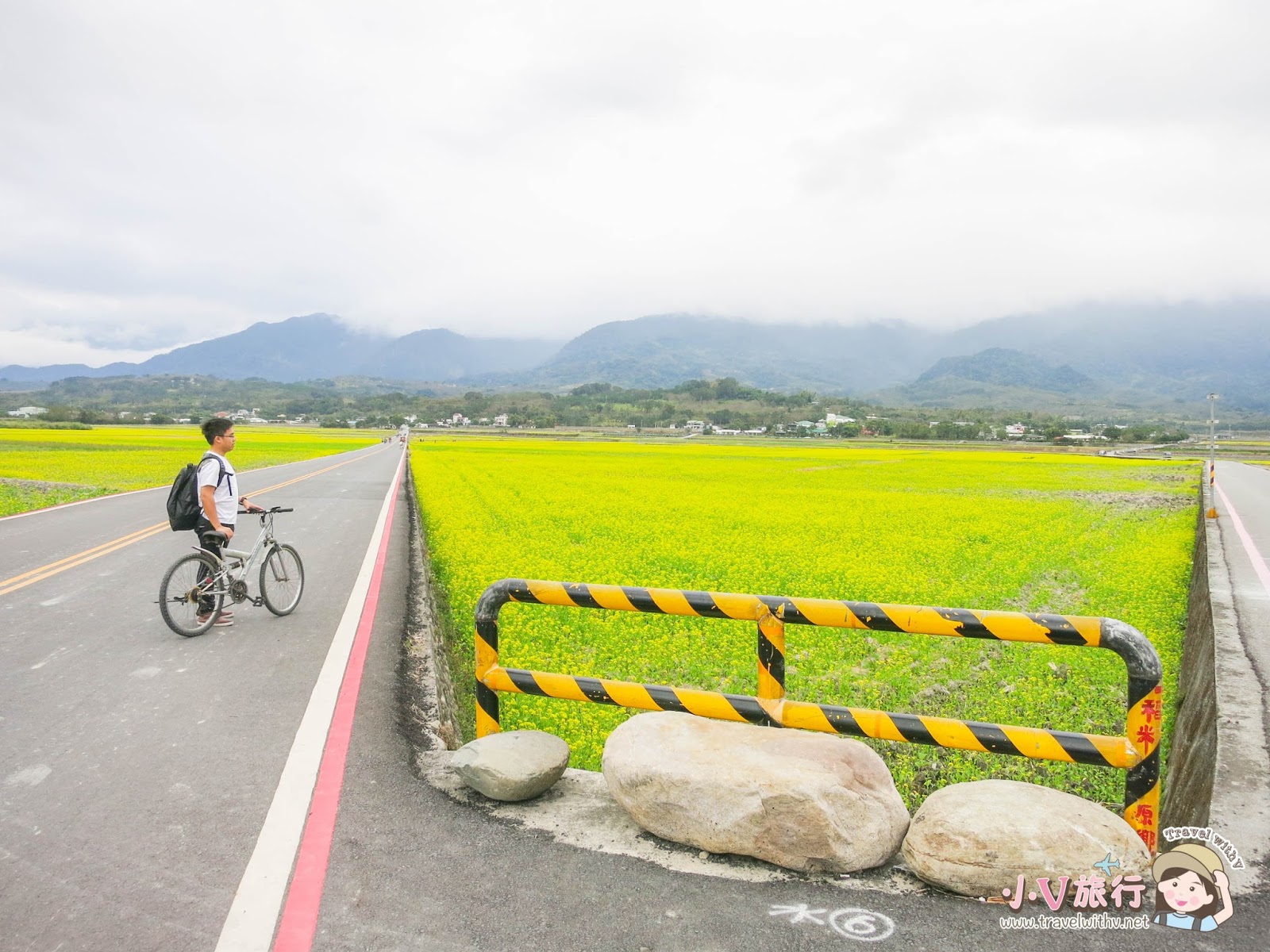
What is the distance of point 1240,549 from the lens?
49.3ft

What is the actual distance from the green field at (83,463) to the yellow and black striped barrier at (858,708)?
712 cm

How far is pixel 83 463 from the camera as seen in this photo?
1625 inches

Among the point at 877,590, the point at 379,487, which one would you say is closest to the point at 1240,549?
the point at 877,590

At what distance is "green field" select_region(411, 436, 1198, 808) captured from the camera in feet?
26.1

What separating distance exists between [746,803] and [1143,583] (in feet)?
43.9

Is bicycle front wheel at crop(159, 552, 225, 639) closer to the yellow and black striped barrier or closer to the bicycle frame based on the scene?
the bicycle frame

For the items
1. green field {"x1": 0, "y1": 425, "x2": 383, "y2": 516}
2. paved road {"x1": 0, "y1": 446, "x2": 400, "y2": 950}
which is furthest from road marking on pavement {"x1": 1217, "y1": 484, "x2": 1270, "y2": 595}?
green field {"x1": 0, "y1": 425, "x2": 383, "y2": 516}

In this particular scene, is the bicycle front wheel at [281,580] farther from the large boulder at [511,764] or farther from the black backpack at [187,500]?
the large boulder at [511,764]

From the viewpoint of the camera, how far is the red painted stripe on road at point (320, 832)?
330 cm

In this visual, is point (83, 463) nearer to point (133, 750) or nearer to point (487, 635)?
point (133, 750)

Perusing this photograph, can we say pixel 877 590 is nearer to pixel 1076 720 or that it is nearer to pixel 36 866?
pixel 1076 720

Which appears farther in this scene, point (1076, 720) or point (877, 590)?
point (877, 590)

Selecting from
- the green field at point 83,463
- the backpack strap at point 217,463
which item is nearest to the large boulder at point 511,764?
the backpack strap at point 217,463

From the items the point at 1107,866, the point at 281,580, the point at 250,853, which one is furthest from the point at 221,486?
the point at 1107,866
